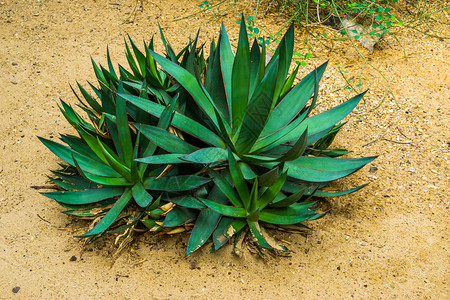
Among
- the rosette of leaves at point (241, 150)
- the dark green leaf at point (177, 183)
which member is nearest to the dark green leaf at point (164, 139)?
the rosette of leaves at point (241, 150)

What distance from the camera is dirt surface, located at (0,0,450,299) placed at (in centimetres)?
200

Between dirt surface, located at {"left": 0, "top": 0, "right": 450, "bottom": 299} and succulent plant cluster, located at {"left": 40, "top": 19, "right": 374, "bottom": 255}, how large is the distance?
0.18 m

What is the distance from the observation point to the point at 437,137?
9.14ft

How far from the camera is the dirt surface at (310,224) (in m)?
2.00

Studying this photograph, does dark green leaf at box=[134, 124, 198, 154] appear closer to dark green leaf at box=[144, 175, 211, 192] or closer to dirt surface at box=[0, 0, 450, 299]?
dark green leaf at box=[144, 175, 211, 192]

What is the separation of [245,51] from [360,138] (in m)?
1.21

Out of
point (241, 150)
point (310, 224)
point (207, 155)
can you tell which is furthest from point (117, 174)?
point (310, 224)

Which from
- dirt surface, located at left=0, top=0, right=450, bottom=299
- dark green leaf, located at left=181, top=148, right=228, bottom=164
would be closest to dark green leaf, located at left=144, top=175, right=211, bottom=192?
dark green leaf, located at left=181, top=148, right=228, bottom=164

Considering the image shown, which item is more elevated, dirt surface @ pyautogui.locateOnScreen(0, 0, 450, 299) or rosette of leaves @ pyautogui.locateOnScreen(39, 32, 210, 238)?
rosette of leaves @ pyautogui.locateOnScreen(39, 32, 210, 238)

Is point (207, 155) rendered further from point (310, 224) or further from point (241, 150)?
point (310, 224)

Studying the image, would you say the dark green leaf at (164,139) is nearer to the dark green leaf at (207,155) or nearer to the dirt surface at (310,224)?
the dark green leaf at (207,155)

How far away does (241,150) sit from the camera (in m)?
2.03

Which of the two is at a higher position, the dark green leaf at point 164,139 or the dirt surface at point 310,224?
the dark green leaf at point 164,139

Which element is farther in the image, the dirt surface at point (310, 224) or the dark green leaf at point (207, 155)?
the dirt surface at point (310, 224)
